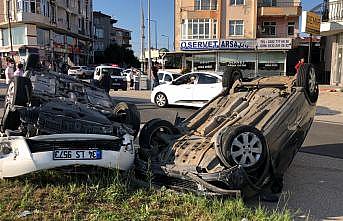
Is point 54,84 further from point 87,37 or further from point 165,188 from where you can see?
point 87,37

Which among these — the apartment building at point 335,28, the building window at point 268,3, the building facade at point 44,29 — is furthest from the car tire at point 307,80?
the building facade at point 44,29

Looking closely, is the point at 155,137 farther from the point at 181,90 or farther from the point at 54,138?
the point at 181,90

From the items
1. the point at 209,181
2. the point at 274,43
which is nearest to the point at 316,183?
the point at 209,181

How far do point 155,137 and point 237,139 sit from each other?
151cm

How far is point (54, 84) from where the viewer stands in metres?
6.34

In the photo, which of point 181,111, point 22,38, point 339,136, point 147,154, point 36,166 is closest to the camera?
point 36,166

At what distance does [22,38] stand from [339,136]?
1911 inches

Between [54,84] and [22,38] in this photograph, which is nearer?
[54,84]

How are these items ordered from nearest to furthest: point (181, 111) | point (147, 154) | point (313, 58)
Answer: point (147, 154)
point (181, 111)
point (313, 58)

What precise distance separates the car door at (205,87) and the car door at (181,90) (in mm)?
224

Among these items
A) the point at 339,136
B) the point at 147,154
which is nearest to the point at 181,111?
the point at 339,136

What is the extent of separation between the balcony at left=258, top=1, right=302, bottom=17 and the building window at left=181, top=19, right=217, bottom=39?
17.6 feet

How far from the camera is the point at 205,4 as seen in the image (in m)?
41.8

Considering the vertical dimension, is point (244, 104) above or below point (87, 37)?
below
